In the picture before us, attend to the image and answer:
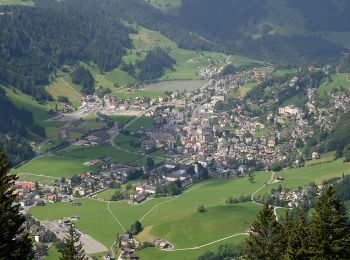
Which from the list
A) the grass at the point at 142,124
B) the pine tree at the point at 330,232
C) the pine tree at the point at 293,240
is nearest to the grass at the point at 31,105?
the grass at the point at 142,124

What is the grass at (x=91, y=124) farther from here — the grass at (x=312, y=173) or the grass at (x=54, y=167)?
the grass at (x=312, y=173)

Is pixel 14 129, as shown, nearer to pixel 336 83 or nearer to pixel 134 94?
pixel 134 94

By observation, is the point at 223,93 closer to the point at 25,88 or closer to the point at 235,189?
the point at 25,88

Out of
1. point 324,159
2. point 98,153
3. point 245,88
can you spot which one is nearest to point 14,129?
point 98,153

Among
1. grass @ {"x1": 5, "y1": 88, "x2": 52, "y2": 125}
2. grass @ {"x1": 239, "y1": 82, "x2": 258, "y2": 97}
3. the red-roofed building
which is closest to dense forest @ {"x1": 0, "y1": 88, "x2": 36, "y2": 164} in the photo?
grass @ {"x1": 5, "y1": 88, "x2": 52, "y2": 125}

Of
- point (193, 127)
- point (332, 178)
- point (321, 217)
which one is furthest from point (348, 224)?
point (193, 127)
